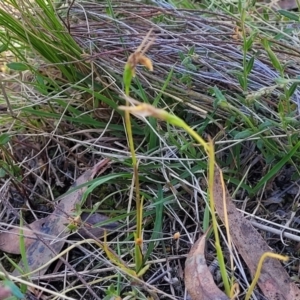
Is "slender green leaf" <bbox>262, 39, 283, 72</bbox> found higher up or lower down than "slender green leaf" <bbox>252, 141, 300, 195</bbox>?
higher up

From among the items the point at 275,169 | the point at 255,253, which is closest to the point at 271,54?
the point at 275,169

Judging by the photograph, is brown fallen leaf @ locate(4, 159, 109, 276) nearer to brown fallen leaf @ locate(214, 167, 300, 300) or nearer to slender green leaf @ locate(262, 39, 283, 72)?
brown fallen leaf @ locate(214, 167, 300, 300)

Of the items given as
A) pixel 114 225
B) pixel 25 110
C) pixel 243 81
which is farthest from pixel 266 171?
pixel 25 110

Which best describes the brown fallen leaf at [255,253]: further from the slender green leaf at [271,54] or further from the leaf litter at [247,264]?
the slender green leaf at [271,54]

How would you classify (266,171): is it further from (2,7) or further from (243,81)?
(2,7)

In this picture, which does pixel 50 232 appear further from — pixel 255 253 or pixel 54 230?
pixel 255 253

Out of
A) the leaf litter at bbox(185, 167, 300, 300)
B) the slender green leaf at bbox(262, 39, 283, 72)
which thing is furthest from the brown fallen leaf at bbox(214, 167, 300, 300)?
the slender green leaf at bbox(262, 39, 283, 72)

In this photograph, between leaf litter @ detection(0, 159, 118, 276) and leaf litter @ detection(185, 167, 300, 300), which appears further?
leaf litter @ detection(0, 159, 118, 276)
